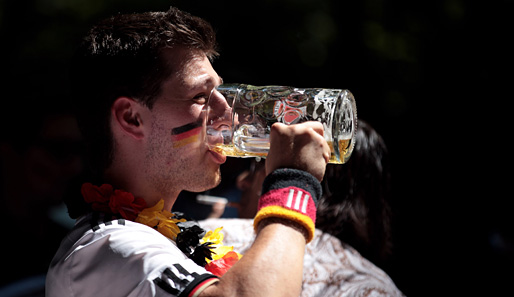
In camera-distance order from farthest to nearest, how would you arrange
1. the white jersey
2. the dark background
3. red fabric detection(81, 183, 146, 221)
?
the dark background, red fabric detection(81, 183, 146, 221), the white jersey

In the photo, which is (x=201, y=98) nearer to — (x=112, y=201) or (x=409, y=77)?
(x=112, y=201)

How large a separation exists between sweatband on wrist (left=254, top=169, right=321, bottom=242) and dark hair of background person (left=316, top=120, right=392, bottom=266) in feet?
5.02

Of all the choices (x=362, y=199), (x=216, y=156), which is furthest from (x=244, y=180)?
(x=216, y=156)

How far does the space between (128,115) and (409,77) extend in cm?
369

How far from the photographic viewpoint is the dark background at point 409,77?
4.31m

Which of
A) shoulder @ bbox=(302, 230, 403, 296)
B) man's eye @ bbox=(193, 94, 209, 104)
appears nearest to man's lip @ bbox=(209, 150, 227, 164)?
man's eye @ bbox=(193, 94, 209, 104)

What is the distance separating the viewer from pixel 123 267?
55.4 inches

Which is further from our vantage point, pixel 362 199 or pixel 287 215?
pixel 362 199

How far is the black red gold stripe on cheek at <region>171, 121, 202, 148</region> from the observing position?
172cm

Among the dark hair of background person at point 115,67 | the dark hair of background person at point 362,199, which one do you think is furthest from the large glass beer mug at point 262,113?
the dark hair of background person at point 362,199

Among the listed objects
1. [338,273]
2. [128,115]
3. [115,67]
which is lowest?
[338,273]

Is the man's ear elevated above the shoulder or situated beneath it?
elevated above

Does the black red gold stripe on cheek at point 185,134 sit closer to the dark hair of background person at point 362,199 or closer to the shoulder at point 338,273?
the shoulder at point 338,273

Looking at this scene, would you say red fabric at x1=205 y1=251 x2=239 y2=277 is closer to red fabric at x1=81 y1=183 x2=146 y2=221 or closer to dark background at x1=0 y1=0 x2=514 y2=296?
red fabric at x1=81 y1=183 x2=146 y2=221
